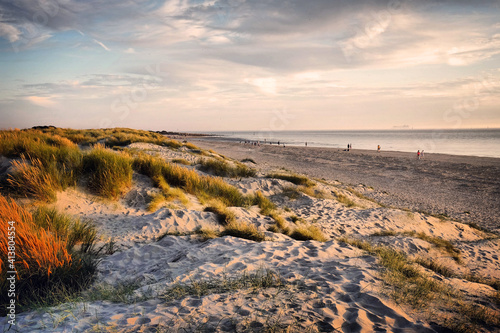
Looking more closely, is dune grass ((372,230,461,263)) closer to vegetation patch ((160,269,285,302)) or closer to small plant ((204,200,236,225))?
small plant ((204,200,236,225))

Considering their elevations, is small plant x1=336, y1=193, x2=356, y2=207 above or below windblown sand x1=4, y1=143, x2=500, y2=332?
below

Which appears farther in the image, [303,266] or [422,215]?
[422,215]

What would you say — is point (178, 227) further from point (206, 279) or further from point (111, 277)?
point (206, 279)

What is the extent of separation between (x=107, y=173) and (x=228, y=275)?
17.2 feet

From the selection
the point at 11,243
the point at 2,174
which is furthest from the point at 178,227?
the point at 2,174

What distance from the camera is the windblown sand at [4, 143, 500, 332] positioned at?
2.59m

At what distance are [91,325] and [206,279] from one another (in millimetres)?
1425

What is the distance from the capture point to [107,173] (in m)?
7.18

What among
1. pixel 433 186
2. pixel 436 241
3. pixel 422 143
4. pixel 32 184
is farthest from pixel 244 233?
pixel 422 143

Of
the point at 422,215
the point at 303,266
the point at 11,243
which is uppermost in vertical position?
the point at 11,243

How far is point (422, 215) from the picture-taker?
10523 mm

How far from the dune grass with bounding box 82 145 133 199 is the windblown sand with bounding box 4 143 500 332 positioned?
0.29 metres

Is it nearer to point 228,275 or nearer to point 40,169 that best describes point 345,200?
point 228,275

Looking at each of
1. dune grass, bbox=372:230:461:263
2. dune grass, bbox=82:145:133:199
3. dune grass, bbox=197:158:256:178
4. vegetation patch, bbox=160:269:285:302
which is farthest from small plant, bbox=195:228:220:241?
dune grass, bbox=197:158:256:178
